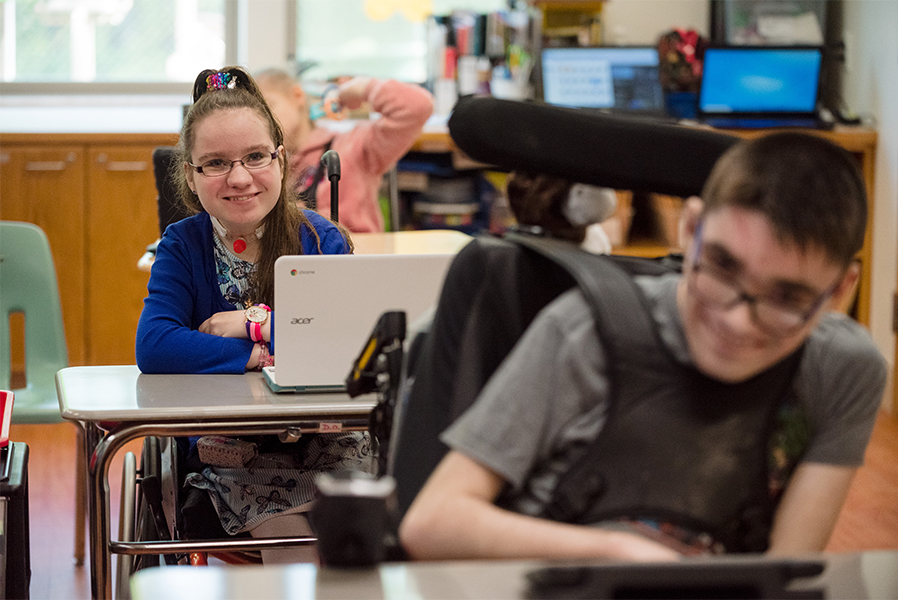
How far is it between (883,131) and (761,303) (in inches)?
138

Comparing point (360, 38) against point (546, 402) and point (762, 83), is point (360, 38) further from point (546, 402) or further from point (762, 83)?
point (546, 402)

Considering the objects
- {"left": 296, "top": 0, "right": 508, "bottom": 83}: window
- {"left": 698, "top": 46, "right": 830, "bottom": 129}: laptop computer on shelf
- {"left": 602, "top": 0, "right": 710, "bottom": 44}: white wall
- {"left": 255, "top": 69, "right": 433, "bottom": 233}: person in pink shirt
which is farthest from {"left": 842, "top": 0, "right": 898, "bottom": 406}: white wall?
{"left": 255, "top": 69, "right": 433, "bottom": 233}: person in pink shirt

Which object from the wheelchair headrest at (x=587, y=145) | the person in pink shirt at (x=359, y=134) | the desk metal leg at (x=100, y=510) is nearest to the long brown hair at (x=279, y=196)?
the desk metal leg at (x=100, y=510)

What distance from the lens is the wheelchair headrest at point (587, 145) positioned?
1061mm

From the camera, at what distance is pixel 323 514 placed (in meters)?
0.76

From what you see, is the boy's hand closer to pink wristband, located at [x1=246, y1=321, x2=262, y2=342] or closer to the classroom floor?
the classroom floor

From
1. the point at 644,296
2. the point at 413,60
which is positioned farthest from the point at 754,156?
the point at 413,60

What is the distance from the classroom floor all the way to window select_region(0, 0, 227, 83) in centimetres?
189

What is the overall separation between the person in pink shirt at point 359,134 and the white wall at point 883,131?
1877 mm

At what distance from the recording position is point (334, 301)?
1547mm

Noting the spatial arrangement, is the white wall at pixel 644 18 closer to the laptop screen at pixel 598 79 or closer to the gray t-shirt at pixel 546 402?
the laptop screen at pixel 598 79

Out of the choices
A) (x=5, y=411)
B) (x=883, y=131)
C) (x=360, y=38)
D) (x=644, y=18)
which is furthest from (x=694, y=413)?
(x=360, y=38)

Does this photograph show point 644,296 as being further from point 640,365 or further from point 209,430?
point 209,430

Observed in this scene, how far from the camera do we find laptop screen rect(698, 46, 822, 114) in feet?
13.9
